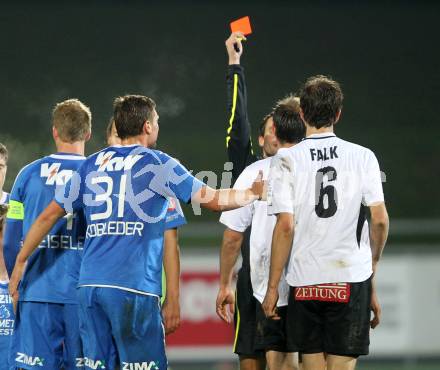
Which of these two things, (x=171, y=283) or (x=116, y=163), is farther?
(x=171, y=283)

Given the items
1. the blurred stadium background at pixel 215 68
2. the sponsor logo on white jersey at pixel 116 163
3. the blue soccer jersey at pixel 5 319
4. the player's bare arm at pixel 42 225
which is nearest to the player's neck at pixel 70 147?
the player's bare arm at pixel 42 225

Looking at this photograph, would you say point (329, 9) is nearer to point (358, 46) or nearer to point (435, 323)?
point (358, 46)

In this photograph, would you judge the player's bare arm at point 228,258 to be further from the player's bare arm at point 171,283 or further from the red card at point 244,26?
the red card at point 244,26

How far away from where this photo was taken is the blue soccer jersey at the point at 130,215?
4531 mm

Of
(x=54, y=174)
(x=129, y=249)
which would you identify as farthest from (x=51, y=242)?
(x=129, y=249)

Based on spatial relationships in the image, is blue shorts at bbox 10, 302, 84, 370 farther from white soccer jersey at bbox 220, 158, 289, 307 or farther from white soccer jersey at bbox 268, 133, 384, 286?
white soccer jersey at bbox 268, 133, 384, 286

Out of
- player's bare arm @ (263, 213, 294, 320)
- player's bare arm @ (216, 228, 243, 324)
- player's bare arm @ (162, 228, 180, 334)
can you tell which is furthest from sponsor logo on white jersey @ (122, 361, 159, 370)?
player's bare arm @ (216, 228, 243, 324)

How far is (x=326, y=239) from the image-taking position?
15.3 ft

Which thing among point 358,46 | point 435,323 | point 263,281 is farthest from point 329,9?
point 263,281

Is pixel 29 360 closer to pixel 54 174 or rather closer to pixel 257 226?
pixel 54 174

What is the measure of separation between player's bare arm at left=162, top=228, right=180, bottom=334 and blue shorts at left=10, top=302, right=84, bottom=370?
70 centimetres

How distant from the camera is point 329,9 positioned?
1625cm

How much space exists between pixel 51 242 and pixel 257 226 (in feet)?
4.19

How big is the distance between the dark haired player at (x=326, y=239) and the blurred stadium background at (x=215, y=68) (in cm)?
851
